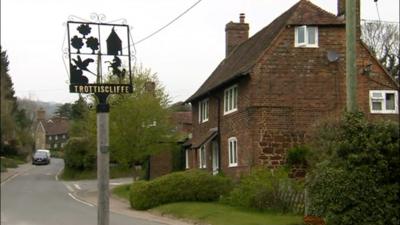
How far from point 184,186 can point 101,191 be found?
1791 cm

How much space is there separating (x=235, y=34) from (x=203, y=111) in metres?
5.52

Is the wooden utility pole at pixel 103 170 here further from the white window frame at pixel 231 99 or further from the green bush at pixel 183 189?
the white window frame at pixel 231 99

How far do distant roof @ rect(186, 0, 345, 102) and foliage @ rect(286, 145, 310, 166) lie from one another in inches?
155

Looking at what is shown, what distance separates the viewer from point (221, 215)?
2288 cm

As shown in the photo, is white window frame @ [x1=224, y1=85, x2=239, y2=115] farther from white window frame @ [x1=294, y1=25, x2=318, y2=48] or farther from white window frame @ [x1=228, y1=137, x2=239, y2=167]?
white window frame @ [x1=294, y1=25, x2=318, y2=48]

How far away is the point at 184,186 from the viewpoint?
1139 inches

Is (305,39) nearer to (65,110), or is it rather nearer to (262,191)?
(262,191)

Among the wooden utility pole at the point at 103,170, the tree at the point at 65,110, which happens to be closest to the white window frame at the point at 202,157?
the wooden utility pole at the point at 103,170

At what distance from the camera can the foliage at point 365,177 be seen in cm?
1503

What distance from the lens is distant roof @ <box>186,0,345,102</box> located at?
31.2m

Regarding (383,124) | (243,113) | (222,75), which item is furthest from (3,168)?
(383,124)

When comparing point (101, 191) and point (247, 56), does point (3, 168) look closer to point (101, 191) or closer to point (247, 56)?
point (247, 56)

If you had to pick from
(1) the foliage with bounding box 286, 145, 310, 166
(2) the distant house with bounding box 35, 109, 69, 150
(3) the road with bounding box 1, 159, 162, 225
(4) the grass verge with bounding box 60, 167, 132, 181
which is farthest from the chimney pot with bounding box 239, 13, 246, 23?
(2) the distant house with bounding box 35, 109, 69, 150

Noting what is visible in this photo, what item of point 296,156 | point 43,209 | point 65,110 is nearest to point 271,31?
point 296,156
